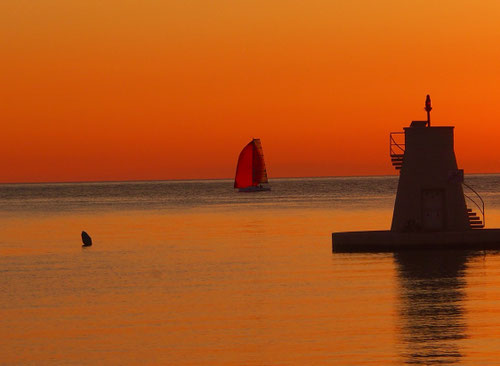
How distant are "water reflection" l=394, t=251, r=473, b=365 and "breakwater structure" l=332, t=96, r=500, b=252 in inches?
35.5

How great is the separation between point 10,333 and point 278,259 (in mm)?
24864

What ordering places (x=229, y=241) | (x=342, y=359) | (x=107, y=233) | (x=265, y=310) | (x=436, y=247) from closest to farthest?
(x=342, y=359), (x=265, y=310), (x=436, y=247), (x=229, y=241), (x=107, y=233)

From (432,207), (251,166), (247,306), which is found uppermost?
(251,166)

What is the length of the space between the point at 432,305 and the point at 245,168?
127 m

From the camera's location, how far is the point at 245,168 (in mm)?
157625

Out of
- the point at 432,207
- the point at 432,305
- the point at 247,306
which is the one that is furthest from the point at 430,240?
the point at 247,306

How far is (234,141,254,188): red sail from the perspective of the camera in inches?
5960

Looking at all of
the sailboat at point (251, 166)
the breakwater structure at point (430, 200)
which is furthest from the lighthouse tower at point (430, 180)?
the sailboat at point (251, 166)

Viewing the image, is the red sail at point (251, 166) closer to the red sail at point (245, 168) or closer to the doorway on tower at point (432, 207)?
the red sail at point (245, 168)

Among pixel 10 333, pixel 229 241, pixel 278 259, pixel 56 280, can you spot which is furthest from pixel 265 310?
pixel 229 241

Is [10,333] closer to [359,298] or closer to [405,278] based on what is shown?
[359,298]

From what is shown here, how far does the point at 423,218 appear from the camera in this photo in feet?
158

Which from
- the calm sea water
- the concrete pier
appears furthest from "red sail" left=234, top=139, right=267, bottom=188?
the concrete pier

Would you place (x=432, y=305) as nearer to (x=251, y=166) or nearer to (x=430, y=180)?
(x=430, y=180)
